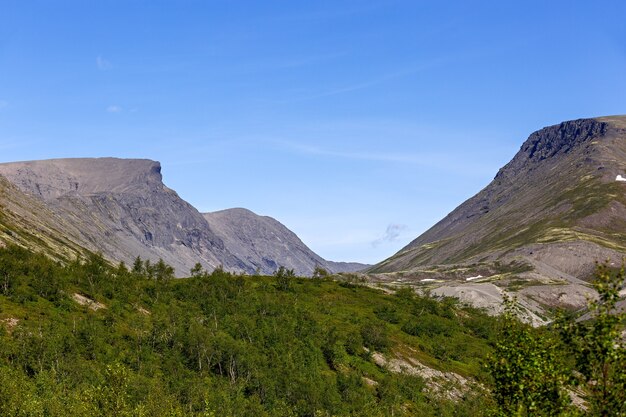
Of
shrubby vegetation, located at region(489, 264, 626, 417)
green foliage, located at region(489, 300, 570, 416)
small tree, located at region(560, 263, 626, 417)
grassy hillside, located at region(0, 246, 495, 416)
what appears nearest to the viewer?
small tree, located at region(560, 263, 626, 417)

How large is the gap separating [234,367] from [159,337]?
16546mm

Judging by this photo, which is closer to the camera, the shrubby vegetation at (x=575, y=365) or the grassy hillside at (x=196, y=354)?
the shrubby vegetation at (x=575, y=365)

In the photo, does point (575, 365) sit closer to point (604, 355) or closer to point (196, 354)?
point (604, 355)

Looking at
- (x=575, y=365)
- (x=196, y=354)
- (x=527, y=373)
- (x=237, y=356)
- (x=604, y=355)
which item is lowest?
(x=196, y=354)

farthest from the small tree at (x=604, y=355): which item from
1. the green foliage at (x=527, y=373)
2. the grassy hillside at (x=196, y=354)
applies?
the grassy hillside at (x=196, y=354)

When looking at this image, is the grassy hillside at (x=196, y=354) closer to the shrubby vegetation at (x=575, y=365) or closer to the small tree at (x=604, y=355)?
the shrubby vegetation at (x=575, y=365)

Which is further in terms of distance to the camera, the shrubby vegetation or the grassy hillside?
the grassy hillside

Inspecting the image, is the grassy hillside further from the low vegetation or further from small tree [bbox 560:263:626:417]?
small tree [bbox 560:263:626:417]

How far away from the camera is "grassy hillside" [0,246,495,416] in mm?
96938

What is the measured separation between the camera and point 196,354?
128125 millimetres

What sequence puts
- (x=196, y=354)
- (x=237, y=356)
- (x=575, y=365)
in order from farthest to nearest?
(x=237, y=356) < (x=196, y=354) < (x=575, y=365)

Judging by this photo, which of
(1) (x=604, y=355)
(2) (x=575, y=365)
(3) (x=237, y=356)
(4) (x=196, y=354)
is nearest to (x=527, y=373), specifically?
(2) (x=575, y=365)

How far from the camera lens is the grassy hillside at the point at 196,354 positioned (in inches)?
3816

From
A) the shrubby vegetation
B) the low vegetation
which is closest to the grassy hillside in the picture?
the low vegetation
